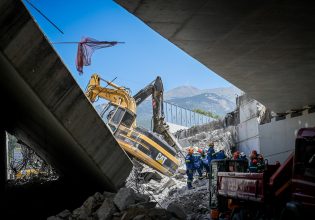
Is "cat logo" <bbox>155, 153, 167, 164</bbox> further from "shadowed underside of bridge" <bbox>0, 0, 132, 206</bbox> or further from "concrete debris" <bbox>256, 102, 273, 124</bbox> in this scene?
"shadowed underside of bridge" <bbox>0, 0, 132, 206</bbox>

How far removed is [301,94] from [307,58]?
13.3 ft

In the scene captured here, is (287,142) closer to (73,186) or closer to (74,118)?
(73,186)

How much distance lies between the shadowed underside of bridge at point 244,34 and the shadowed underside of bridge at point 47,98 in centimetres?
210

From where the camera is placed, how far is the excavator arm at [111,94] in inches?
781

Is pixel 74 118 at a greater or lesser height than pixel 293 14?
lesser

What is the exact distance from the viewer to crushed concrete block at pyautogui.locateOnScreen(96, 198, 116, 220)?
944cm

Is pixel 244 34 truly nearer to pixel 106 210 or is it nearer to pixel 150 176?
pixel 106 210

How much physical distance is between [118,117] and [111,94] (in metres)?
1.68

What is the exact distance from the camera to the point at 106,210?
964 centimetres

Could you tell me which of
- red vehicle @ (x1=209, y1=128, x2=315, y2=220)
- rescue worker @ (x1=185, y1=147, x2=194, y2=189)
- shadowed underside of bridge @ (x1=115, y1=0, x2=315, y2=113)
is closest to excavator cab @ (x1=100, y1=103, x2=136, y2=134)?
rescue worker @ (x1=185, y1=147, x2=194, y2=189)

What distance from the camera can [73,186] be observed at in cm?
1669

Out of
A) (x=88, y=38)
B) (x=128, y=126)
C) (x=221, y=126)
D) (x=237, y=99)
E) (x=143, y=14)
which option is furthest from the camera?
(x=221, y=126)

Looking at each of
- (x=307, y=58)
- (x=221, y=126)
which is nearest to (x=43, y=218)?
(x=307, y=58)

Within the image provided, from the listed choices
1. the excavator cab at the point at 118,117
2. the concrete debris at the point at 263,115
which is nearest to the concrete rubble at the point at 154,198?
the excavator cab at the point at 118,117
